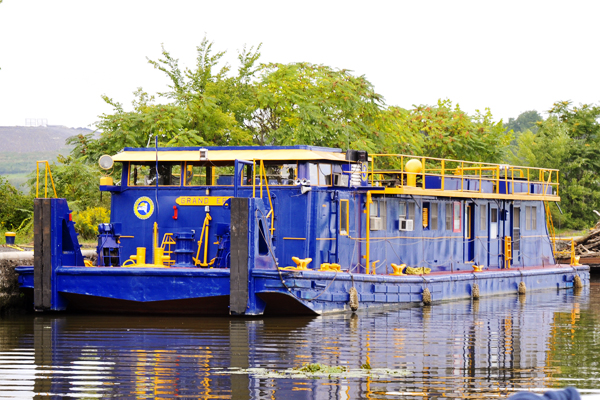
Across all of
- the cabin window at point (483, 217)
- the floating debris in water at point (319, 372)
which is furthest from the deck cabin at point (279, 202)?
the floating debris in water at point (319, 372)

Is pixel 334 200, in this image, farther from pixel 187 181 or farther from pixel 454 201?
pixel 454 201

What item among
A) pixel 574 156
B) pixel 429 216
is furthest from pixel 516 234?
pixel 574 156

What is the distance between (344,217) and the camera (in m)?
19.8

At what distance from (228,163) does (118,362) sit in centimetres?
779

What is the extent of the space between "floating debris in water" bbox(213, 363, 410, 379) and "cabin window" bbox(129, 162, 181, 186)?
8.63m

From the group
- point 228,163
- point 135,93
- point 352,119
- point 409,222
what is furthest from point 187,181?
point 135,93

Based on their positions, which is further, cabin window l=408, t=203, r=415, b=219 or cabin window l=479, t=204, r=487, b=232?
cabin window l=479, t=204, r=487, b=232

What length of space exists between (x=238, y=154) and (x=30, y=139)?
566 feet

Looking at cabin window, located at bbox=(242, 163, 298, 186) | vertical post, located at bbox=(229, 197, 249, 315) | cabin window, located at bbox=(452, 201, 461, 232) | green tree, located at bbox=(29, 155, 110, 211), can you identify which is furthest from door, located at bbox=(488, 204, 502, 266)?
green tree, located at bbox=(29, 155, 110, 211)

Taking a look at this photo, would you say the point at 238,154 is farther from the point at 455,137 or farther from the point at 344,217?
the point at 455,137

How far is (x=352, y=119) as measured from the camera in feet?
121

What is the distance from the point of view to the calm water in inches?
415

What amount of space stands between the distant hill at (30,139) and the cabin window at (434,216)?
15484 centimetres

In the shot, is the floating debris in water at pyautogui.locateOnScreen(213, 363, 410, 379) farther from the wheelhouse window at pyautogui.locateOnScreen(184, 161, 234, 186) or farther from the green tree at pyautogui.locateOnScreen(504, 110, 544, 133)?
the green tree at pyautogui.locateOnScreen(504, 110, 544, 133)
